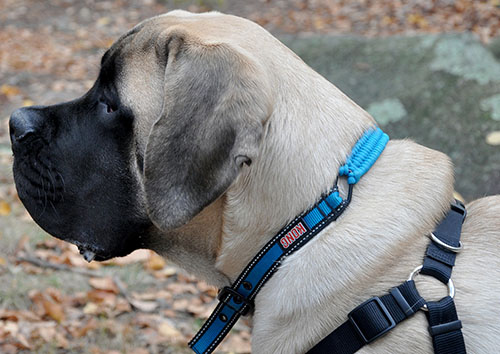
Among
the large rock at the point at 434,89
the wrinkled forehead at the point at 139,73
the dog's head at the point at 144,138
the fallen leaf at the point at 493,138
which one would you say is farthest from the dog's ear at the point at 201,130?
the fallen leaf at the point at 493,138

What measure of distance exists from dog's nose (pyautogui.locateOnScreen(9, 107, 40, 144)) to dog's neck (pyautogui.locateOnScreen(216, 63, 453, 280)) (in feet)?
3.40

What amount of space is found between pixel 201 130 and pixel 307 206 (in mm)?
518

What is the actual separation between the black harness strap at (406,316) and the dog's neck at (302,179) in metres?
0.18

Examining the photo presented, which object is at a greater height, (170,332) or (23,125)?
(23,125)

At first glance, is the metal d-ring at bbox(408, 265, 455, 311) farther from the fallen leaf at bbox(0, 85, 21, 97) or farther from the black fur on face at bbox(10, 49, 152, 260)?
the fallen leaf at bbox(0, 85, 21, 97)

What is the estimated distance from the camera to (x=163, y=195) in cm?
234

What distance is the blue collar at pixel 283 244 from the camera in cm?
236

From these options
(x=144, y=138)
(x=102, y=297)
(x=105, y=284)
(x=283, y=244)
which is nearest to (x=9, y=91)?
(x=105, y=284)

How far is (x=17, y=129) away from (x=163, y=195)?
937 millimetres

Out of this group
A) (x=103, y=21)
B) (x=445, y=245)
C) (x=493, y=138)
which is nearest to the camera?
(x=445, y=245)

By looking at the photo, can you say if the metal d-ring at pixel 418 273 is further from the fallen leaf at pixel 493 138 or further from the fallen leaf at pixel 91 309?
the fallen leaf at pixel 493 138

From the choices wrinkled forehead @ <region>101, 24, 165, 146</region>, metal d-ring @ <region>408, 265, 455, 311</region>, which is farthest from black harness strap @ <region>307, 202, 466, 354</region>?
wrinkled forehead @ <region>101, 24, 165, 146</region>

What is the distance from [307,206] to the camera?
238 cm

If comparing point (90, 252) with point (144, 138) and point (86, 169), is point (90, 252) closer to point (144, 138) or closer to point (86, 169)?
point (86, 169)
